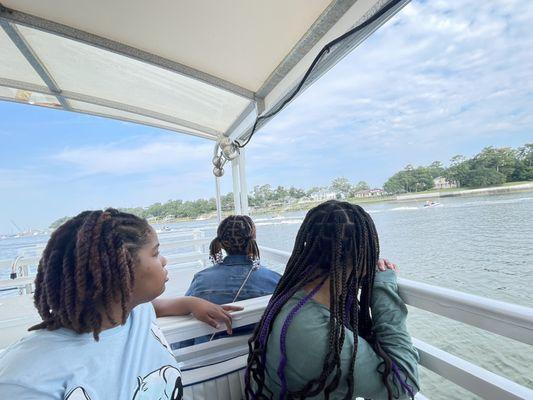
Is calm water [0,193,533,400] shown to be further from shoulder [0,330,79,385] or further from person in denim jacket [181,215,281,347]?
shoulder [0,330,79,385]

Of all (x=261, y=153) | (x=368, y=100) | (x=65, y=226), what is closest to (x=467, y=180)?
(x=368, y=100)

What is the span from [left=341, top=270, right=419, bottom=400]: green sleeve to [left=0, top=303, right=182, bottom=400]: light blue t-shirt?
51cm

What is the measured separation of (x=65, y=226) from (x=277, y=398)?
30.3 inches

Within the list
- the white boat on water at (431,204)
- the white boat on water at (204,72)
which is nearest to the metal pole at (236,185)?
the white boat on water at (204,72)

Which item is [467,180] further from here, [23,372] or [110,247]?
[23,372]

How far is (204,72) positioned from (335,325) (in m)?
1.85

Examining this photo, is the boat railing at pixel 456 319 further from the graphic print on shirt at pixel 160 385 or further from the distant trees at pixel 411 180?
the distant trees at pixel 411 180

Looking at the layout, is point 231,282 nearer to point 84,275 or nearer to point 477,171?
point 84,275

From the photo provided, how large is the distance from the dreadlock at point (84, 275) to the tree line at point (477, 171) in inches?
45.9

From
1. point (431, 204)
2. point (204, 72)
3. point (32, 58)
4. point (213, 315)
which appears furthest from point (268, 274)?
point (32, 58)

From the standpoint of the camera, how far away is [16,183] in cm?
702

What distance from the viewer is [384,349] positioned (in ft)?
2.78

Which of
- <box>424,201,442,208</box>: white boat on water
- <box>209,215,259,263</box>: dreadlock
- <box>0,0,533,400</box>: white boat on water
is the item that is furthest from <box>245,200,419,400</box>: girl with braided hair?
<box>209,215,259,263</box>: dreadlock

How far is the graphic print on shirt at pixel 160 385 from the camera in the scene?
0.77 metres
